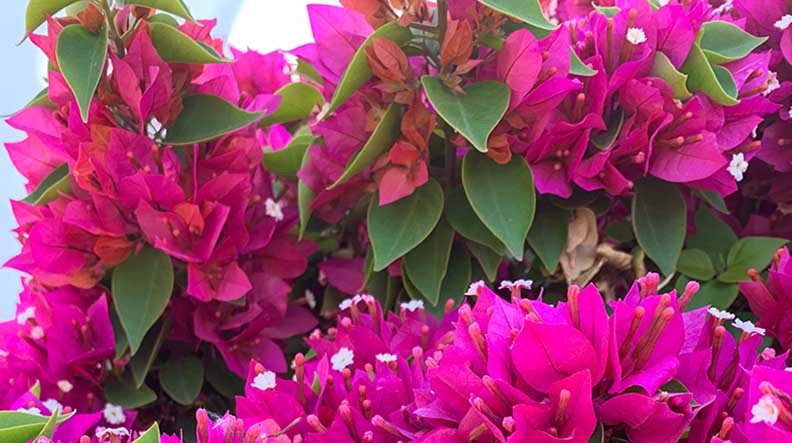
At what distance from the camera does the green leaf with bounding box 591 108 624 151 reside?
605 mm

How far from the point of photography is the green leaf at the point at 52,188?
0.65 metres

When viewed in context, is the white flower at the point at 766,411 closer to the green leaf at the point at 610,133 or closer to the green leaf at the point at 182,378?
the green leaf at the point at 610,133

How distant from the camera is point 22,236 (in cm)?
71

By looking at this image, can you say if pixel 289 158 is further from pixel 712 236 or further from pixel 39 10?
pixel 712 236

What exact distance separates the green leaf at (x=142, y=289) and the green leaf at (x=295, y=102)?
157mm

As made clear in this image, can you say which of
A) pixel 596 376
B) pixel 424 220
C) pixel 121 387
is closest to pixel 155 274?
pixel 121 387

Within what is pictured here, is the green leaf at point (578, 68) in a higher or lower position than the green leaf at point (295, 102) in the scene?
higher

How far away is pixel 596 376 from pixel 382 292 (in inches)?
12.3

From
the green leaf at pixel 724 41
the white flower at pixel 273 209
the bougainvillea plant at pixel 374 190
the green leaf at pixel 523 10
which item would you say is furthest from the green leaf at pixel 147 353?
the green leaf at pixel 724 41

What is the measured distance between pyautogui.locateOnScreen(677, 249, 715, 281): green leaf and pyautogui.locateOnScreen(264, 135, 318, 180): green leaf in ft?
0.99

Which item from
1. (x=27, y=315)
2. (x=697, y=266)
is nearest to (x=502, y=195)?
(x=697, y=266)

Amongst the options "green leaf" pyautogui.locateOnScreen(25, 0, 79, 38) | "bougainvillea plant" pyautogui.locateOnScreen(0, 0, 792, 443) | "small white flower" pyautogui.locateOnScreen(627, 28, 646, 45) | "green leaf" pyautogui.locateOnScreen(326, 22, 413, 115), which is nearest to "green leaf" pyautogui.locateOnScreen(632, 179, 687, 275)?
"bougainvillea plant" pyautogui.locateOnScreen(0, 0, 792, 443)

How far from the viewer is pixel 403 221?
2.06 feet

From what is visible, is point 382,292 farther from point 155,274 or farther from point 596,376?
point 596,376
